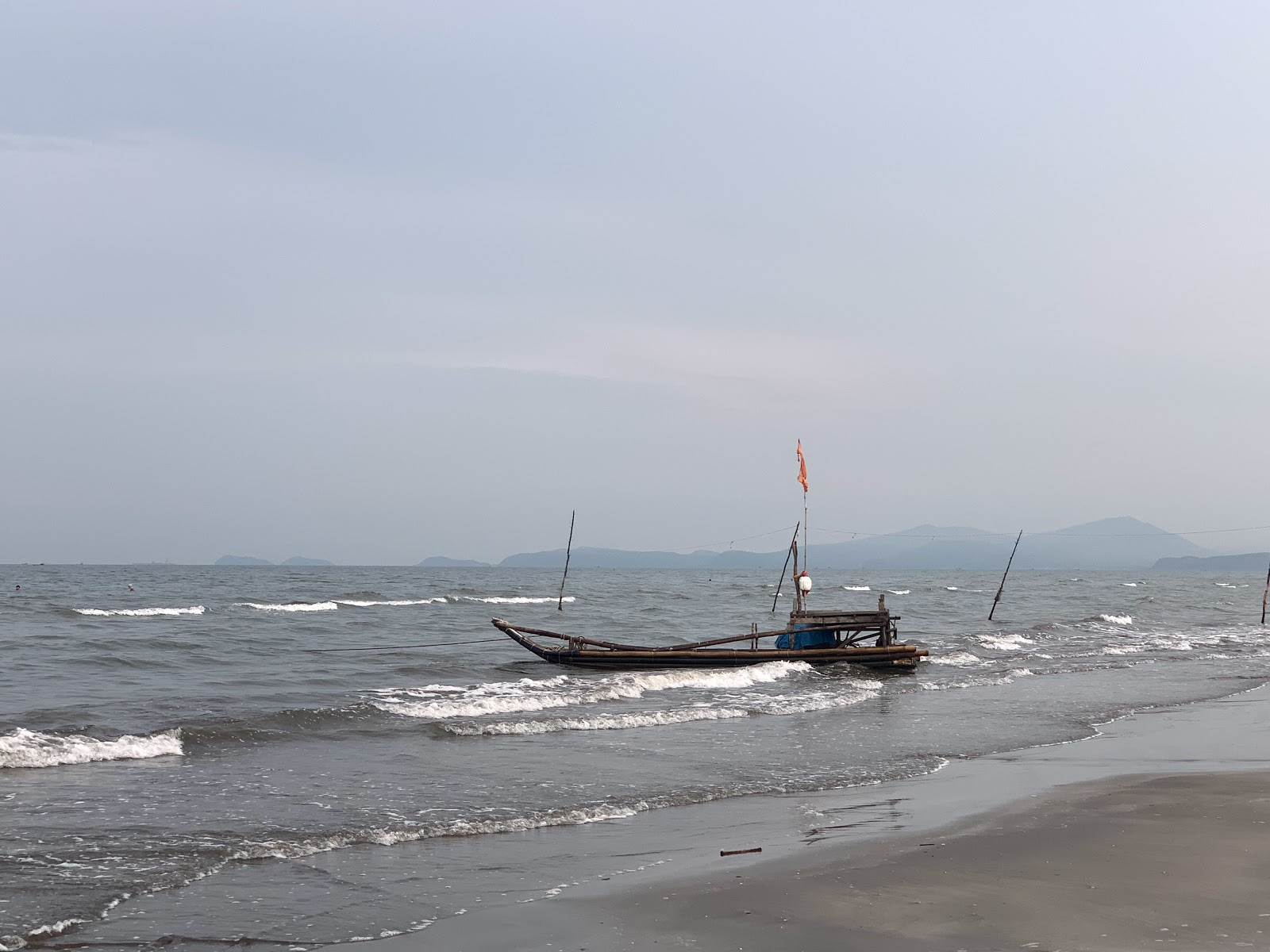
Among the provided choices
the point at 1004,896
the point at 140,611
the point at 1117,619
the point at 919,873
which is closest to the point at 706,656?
the point at 919,873

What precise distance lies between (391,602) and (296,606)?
756cm

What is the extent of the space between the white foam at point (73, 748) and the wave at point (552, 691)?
15.8ft

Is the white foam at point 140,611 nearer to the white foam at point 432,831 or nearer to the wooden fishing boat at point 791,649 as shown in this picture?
the wooden fishing boat at point 791,649

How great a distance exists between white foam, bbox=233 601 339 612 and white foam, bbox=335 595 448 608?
1322mm

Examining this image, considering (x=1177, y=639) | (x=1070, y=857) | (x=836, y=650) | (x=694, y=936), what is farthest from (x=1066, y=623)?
(x=694, y=936)

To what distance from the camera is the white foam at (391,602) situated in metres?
62.6

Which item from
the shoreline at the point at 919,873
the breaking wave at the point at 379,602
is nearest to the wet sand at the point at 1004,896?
the shoreline at the point at 919,873

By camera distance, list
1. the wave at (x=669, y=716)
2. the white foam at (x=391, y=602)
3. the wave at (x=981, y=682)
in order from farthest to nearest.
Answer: the white foam at (x=391, y=602)
the wave at (x=981, y=682)
the wave at (x=669, y=716)

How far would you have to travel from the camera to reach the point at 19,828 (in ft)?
35.3

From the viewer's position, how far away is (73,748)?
49.2 feet

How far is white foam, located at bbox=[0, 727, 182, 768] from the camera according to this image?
47.3 ft

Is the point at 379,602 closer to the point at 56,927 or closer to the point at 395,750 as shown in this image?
the point at 395,750

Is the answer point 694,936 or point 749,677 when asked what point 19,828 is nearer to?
point 694,936

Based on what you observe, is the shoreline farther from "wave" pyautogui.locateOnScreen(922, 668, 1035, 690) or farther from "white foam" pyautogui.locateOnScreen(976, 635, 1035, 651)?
"white foam" pyautogui.locateOnScreen(976, 635, 1035, 651)
